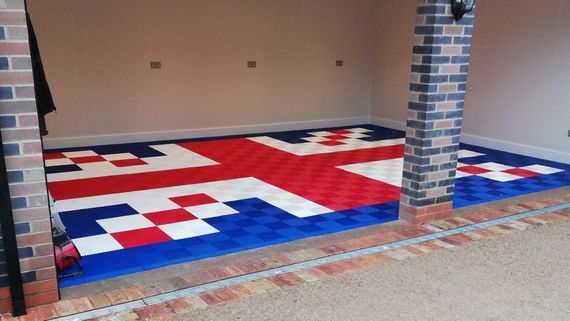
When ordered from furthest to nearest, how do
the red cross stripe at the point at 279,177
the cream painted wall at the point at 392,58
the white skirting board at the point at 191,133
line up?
the cream painted wall at the point at 392,58 < the white skirting board at the point at 191,133 < the red cross stripe at the point at 279,177

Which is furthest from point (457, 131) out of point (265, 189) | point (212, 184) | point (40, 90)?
point (40, 90)

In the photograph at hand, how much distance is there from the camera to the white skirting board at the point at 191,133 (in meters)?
6.46

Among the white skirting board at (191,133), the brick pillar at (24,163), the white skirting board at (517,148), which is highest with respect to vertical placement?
the brick pillar at (24,163)

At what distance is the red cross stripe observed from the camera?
4734 millimetres

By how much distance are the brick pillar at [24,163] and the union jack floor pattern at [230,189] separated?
12.2 inches

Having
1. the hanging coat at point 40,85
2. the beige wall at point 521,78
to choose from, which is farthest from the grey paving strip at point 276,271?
the beige wall at point 521,78

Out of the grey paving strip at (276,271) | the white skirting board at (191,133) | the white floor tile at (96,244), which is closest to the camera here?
the grey paving strip at (276,271)

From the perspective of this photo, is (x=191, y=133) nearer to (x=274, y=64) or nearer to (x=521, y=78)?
(x=274, y=64)

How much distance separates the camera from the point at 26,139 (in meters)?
2.51

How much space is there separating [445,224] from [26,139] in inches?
115

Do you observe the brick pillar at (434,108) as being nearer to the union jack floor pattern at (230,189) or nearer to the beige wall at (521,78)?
the union jack floor pattern at (230,189)

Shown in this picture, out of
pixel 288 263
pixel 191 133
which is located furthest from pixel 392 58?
pixel 288 263

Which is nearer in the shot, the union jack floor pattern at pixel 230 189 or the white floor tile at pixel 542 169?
the union jack floor pattern at pixel 230 189

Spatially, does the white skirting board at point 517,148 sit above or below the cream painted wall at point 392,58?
below
